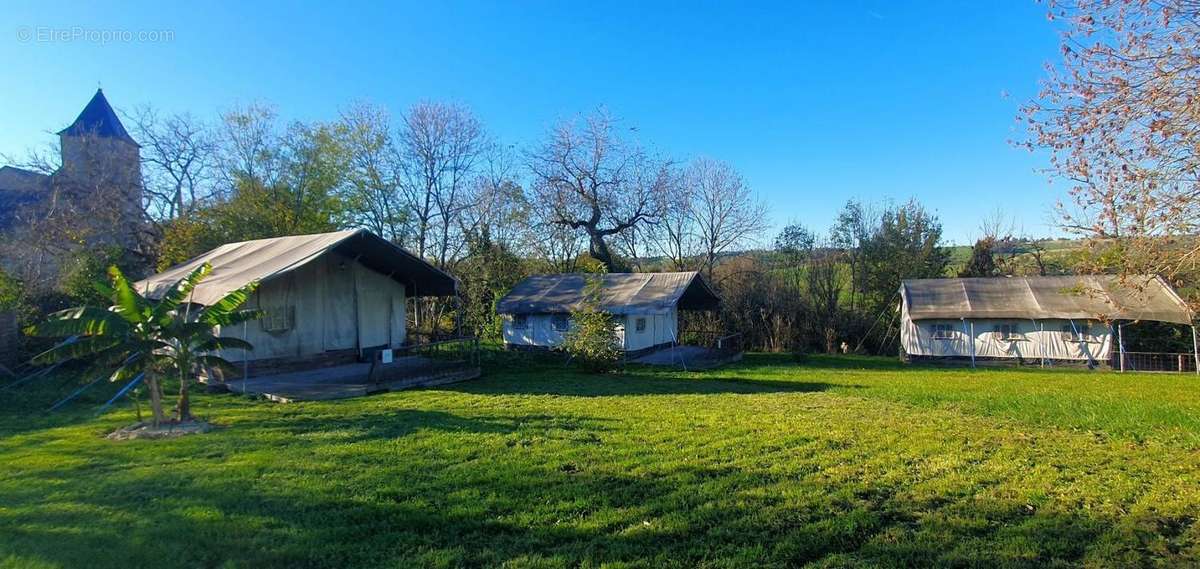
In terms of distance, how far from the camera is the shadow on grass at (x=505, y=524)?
4.31 meters

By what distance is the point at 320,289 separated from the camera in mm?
17797

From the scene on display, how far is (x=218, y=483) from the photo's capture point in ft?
19.8

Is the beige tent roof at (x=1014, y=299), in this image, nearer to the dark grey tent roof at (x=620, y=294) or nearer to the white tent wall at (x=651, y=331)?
the dark grey tent roof at (x=620, y=294)

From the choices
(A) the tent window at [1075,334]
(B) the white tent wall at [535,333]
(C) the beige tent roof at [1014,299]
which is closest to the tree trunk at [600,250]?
(B) the white tent wall at [535,333]

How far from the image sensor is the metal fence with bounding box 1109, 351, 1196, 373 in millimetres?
25594

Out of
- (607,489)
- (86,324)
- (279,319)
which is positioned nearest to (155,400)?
(86,324)

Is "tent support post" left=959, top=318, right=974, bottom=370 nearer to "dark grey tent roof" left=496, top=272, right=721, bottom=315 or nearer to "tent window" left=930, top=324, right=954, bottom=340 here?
"tent window" left=930, top=324, right=954, bottom=340

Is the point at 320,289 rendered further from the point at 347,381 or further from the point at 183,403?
the point at 183,403

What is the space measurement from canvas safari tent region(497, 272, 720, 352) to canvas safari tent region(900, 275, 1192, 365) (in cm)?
994

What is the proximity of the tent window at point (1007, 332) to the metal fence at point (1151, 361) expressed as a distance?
343cm

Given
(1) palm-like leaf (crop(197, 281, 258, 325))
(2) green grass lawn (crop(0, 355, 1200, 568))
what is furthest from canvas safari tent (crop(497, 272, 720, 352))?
(1) palm-like leaf (crop(197, 281, 258, 325))

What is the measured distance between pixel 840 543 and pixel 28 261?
26367 millimetres

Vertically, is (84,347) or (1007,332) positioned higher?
(84,347)

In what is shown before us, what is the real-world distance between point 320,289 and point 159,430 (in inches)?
366
